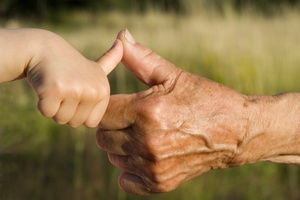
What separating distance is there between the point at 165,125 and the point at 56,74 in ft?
1.84

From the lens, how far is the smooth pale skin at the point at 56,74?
150 centimetres

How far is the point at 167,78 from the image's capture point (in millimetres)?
2025

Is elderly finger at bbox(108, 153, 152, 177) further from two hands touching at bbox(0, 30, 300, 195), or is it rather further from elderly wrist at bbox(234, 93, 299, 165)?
elderly wrist at bbox(234, 93, 299, 165)

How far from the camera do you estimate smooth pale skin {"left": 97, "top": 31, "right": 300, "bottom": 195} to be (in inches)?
77.1

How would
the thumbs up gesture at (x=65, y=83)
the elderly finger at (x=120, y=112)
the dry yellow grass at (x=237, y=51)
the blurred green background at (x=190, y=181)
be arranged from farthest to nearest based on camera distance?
1. the dry yellow grass at (x=237, y=51)
2. the blurred green background at (x=190, y=181)
3. the elderly finger at (x=120, y=112)
4. the thumbs up gesture at (x=65, y=83)

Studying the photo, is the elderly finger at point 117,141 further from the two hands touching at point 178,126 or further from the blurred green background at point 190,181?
the blurred green background at point 190,181

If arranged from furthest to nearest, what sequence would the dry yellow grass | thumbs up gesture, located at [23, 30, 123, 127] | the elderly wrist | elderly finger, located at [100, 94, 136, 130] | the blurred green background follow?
the dry yellow grass < the blurred green background < the elderly wrist < elderly finger, located at [100, 94, 136, 130] < thumbs up gesture, located at [23, 30, 123, 127]

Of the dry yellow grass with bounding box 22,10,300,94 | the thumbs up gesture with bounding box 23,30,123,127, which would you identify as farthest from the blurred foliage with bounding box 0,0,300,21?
the thumbs up gesture with bounding box 23,30,123,127

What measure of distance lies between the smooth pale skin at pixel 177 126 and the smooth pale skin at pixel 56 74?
303mm

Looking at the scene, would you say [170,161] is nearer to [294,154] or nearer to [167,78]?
[167,78]

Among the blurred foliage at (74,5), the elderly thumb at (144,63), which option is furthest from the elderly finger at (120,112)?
the blurred foliage at (74,5)

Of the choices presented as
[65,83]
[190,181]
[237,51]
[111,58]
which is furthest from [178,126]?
[237,51]

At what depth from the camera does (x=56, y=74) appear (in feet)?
4.90

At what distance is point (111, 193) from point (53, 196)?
36 cm
